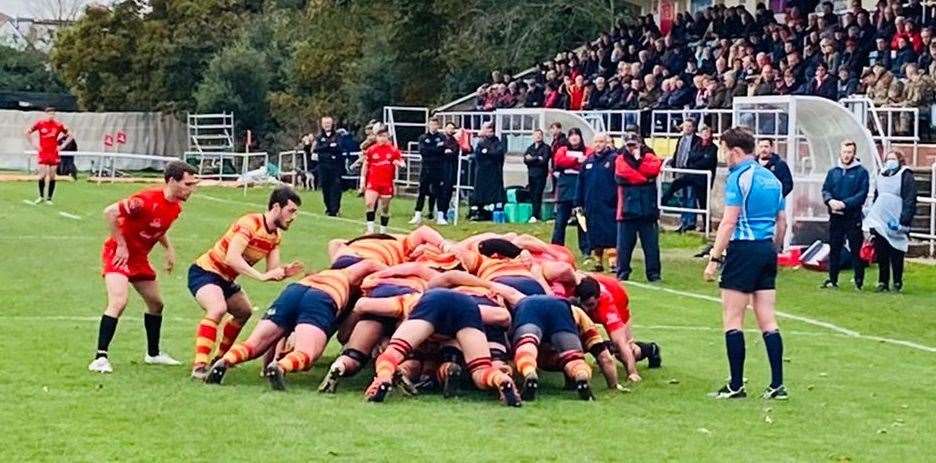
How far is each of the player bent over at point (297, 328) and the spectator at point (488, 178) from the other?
20.8 meters

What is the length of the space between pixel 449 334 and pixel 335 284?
1076mm

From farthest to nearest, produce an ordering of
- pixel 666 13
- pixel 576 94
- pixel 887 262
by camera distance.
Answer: pixel 666 13 → pixel 576 94 → pixel 887 262

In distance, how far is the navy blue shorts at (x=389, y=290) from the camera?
39.7 ft

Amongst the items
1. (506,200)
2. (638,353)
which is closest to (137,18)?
(506,200)

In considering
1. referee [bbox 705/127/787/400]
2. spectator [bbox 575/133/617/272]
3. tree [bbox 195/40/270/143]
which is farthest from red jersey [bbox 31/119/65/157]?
tree [bbox 195/40/270/143]

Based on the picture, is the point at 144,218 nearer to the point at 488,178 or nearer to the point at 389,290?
the point at 389,290

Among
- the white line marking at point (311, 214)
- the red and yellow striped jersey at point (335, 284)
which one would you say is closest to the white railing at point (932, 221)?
the white line marking at point (311, 214)

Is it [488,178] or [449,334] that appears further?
[488,178]

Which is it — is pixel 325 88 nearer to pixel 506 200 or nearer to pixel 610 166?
pixel 506 200

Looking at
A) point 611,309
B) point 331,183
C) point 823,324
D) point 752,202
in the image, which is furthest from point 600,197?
point 331,183

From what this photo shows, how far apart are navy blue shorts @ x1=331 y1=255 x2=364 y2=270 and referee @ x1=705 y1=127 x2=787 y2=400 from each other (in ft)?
8.84

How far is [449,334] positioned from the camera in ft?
38.3

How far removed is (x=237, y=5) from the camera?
6806cm

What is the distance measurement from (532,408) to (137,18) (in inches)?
2260
